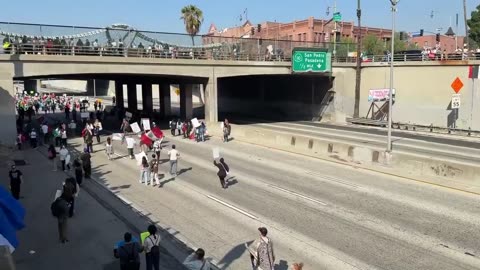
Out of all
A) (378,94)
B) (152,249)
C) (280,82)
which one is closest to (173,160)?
(152,249)

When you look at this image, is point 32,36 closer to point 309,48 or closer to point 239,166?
point 239,166

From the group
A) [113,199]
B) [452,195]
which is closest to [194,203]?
[113,199]

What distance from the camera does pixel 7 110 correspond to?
2936cm

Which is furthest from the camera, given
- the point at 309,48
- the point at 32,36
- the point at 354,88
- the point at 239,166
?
the point at 354,88

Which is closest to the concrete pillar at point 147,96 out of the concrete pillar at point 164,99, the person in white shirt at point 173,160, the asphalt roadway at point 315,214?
the concrete pillar at point 164,99

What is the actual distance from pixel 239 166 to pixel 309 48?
2359 centimetres

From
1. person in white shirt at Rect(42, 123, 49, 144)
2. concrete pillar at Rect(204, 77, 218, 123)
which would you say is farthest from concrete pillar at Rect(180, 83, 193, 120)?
person in white shirt at Rect(42, 123, 49, 144)

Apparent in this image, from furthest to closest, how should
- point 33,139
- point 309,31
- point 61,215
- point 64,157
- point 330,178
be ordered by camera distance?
point 309,31 → point 33,139 → point 64,157 → point 330,178 → point 61,215

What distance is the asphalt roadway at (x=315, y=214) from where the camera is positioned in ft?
38.4

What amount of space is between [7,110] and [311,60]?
90.0ft

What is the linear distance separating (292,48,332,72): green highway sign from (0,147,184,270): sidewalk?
28.6 m

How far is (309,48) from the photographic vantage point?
4441cm

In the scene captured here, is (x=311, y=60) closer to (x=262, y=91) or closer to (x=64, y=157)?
(x=262, y=91)

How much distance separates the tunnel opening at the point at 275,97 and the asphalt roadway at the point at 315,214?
28.5 meters
